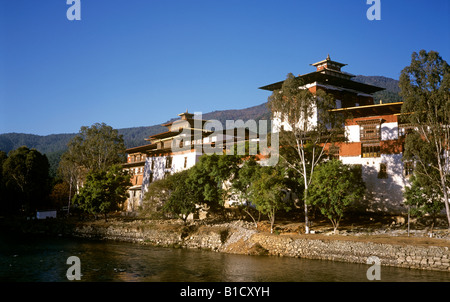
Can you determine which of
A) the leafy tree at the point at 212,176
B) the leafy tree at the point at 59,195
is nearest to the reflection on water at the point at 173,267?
the leafy tree at the point at 212,176

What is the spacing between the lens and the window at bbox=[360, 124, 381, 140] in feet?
125

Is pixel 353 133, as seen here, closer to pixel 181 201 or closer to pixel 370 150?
pixel 370 150

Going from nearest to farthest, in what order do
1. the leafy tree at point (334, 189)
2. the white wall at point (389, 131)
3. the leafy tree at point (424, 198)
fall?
the leafy tree at point (424, 198) < the leafy tree at point (334, 189) < the white wall at point (389, 131)

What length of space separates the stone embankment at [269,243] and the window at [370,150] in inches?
449

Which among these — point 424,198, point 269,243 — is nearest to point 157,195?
point 269,243

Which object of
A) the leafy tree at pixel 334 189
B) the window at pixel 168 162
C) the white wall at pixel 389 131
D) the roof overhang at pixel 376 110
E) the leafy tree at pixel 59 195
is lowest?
the leafy tree at pixel 59 195

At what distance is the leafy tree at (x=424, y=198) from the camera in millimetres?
30391

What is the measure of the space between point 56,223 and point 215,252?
28041 mm

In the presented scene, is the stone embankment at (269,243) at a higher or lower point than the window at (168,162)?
lower

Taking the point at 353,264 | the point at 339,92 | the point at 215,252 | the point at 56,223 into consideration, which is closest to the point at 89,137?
the point at 56,223

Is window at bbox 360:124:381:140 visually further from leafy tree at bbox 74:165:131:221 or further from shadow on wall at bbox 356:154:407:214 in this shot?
leafy tree at bbox 74:165:131:221

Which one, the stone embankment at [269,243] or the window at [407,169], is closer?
the stone embankment at [269,243]

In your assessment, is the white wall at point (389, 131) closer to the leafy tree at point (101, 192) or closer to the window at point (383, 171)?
the window at point (383, 171)
